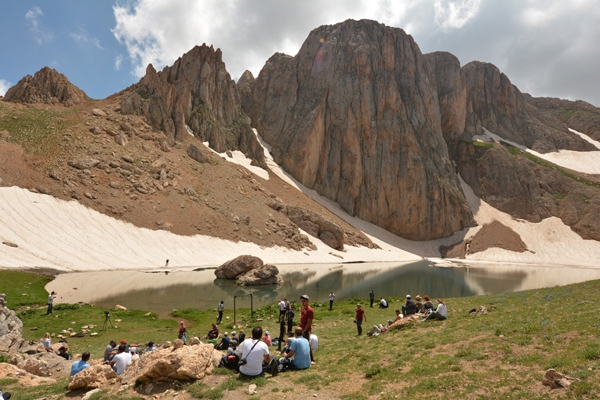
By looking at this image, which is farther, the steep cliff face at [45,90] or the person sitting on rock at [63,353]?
the steep cliff face at [45,90]

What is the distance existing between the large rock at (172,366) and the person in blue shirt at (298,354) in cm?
233

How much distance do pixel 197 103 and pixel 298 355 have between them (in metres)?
104

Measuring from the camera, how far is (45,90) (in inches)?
3391

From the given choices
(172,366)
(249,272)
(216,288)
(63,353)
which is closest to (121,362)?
(172,366)

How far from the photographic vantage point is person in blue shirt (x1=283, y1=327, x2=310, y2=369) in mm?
11516

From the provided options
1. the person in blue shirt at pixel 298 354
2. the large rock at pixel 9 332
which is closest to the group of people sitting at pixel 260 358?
the person in blue shirt at pixel 298 354

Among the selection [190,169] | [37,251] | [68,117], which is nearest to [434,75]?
[190,169]

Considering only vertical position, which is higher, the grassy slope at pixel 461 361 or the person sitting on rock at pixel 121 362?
the grassy slope at pixel 461 361

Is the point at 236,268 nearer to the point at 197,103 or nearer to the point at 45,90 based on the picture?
the point at 197,103

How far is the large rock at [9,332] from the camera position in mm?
16141

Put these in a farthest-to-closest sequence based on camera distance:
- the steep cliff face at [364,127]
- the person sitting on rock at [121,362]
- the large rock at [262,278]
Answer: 1. the steep cliff face at [364,127]
2. the large rock at [262,278]
3. the person sitting on rock at [121,362]

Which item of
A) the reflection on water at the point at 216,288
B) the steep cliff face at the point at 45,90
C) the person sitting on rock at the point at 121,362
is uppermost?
the steep cliff face at the point at 45,90

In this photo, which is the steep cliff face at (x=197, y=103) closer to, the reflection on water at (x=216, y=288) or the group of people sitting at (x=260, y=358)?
the reflection on water at (x=216, y=288)

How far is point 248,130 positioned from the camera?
4648 inches
